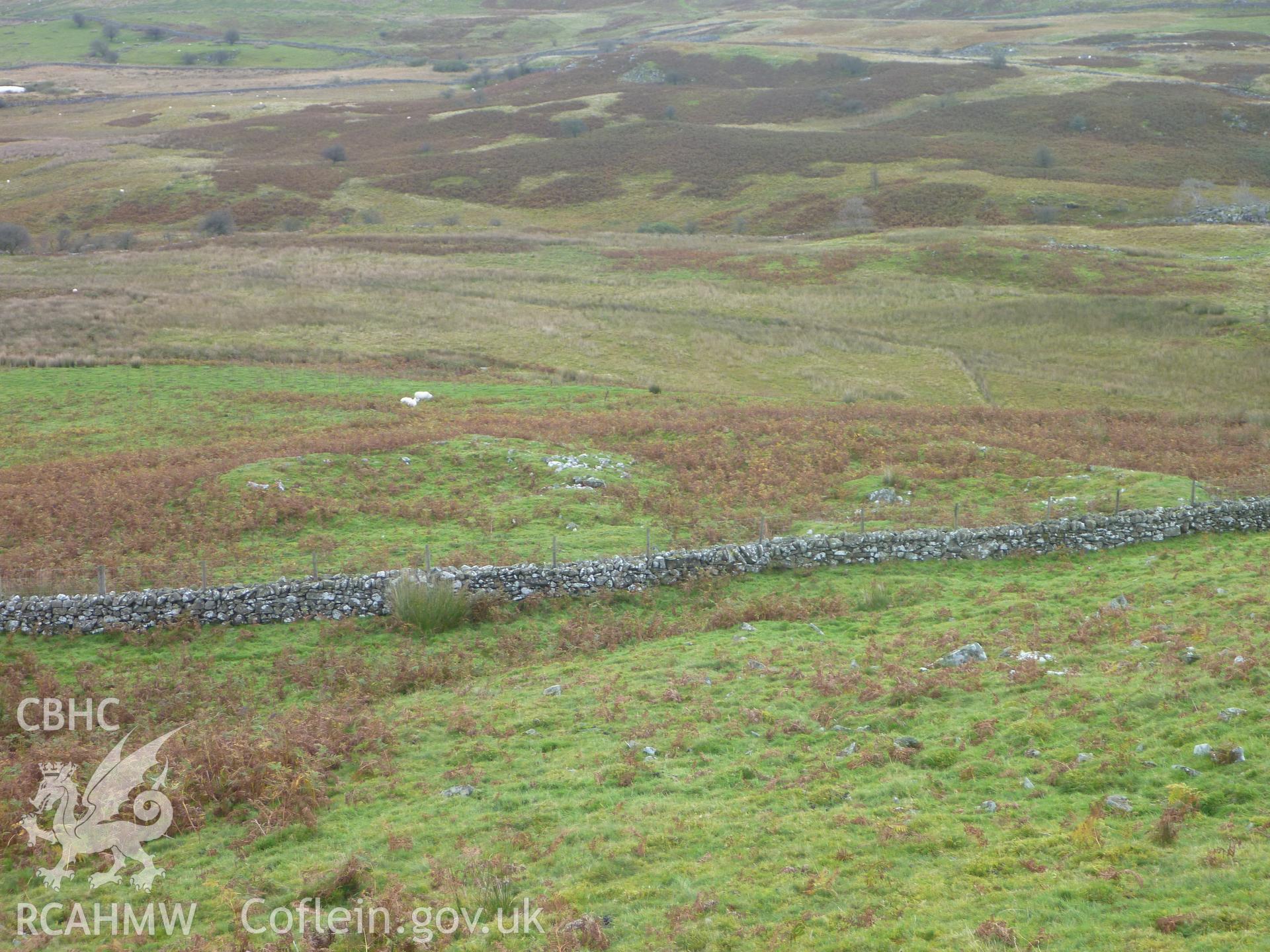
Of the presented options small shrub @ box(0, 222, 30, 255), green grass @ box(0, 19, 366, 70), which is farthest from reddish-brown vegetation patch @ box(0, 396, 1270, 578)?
green grass @ box(0, 19, 366, 70)

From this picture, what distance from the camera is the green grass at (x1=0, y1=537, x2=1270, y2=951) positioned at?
9.20 metres

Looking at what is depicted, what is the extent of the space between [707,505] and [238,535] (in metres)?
12.3

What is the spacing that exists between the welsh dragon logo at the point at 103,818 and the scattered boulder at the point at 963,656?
37.7 feet

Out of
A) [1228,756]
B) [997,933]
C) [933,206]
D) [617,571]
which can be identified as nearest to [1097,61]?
[933,206]

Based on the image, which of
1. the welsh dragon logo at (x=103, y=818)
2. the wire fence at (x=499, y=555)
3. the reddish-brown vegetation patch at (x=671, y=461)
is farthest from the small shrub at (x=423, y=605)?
the welsh dragon logo at (x=103, y=818)

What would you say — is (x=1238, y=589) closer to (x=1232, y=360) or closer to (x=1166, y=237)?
(x=1232, y=360)

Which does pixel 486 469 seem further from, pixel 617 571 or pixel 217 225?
pixel 217 225

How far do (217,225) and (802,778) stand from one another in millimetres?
86022

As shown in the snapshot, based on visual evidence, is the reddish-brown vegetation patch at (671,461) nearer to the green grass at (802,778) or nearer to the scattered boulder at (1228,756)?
the green grass at (802,778)

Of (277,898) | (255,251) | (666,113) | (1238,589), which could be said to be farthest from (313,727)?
(666,113)

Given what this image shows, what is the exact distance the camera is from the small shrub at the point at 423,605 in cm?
1961

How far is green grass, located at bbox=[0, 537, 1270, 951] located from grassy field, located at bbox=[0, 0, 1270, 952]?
7 cm

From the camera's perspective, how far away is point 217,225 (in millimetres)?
84875

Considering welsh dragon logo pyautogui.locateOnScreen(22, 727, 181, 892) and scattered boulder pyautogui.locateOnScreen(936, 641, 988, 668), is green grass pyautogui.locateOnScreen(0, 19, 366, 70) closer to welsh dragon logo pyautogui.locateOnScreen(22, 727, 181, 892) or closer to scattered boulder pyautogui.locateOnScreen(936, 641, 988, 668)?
welsh dragon logo pyautogui.locateOnScreen(22, 727, 181, 892)
